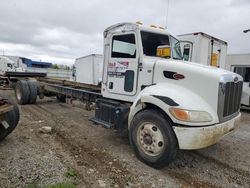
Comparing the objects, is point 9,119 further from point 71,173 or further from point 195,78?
point 195,78

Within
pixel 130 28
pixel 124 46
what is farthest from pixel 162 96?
pixel 130 28

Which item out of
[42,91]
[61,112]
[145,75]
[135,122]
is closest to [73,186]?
[135,122]

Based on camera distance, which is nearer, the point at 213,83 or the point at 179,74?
the point at 213,83

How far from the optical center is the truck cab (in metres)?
3.97

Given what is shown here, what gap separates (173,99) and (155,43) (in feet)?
5.79

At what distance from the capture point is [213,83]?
4035 mm

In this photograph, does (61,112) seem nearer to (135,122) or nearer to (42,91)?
(42,91)

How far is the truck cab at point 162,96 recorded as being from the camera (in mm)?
3971

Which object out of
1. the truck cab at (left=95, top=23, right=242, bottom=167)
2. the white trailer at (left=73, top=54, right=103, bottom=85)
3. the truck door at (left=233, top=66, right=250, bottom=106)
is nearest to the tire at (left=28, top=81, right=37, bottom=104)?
the white trailer at (left=73, top=54, right=103, bottom=85)

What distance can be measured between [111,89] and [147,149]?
177 cm

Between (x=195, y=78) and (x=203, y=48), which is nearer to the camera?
(x=195, y=78)

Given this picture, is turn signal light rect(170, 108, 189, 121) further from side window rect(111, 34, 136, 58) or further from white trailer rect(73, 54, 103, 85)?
white trailer rect(73, 54, 103, 85)

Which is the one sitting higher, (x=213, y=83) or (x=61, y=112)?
(x=213, y=83)

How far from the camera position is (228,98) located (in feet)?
14.2
